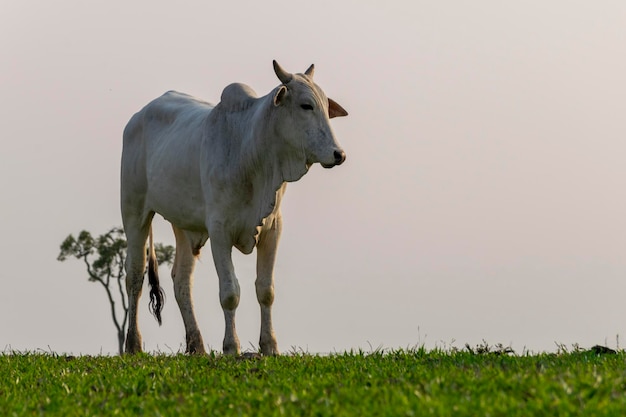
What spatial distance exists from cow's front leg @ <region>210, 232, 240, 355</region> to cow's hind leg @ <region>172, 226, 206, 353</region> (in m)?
1.33

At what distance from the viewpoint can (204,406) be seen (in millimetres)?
7023

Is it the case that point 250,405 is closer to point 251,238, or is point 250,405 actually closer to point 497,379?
point 497,379

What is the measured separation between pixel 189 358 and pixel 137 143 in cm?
376

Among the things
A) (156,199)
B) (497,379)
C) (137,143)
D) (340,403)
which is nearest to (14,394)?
(340,403)

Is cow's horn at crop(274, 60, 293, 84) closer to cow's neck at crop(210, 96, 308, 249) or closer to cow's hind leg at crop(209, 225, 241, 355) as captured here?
cow's neck at crop(210, 96, 308, 249)

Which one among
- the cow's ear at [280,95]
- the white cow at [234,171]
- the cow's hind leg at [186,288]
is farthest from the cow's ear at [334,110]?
the cow's hind leg at [186,288]

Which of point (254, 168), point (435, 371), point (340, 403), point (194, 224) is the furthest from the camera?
point (194, 224)

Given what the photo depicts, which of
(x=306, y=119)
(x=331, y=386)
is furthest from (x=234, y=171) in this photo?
(x=331, y=386)

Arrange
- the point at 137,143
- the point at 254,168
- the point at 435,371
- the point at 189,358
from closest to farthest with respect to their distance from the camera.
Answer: the point at 435,371, the point at 189,358, the point at 254,168, the point at 137,143

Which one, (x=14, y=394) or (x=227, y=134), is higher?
(x=227, y=134)

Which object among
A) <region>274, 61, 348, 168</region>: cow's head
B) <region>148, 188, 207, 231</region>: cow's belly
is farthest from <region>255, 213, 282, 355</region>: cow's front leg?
<region>274, 61, 348, 168</region>: cow's head

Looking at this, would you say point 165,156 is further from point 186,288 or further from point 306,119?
point 306,119

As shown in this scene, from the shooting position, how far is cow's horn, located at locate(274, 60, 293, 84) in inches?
437

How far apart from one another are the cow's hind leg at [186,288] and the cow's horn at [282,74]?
2.72 meters
